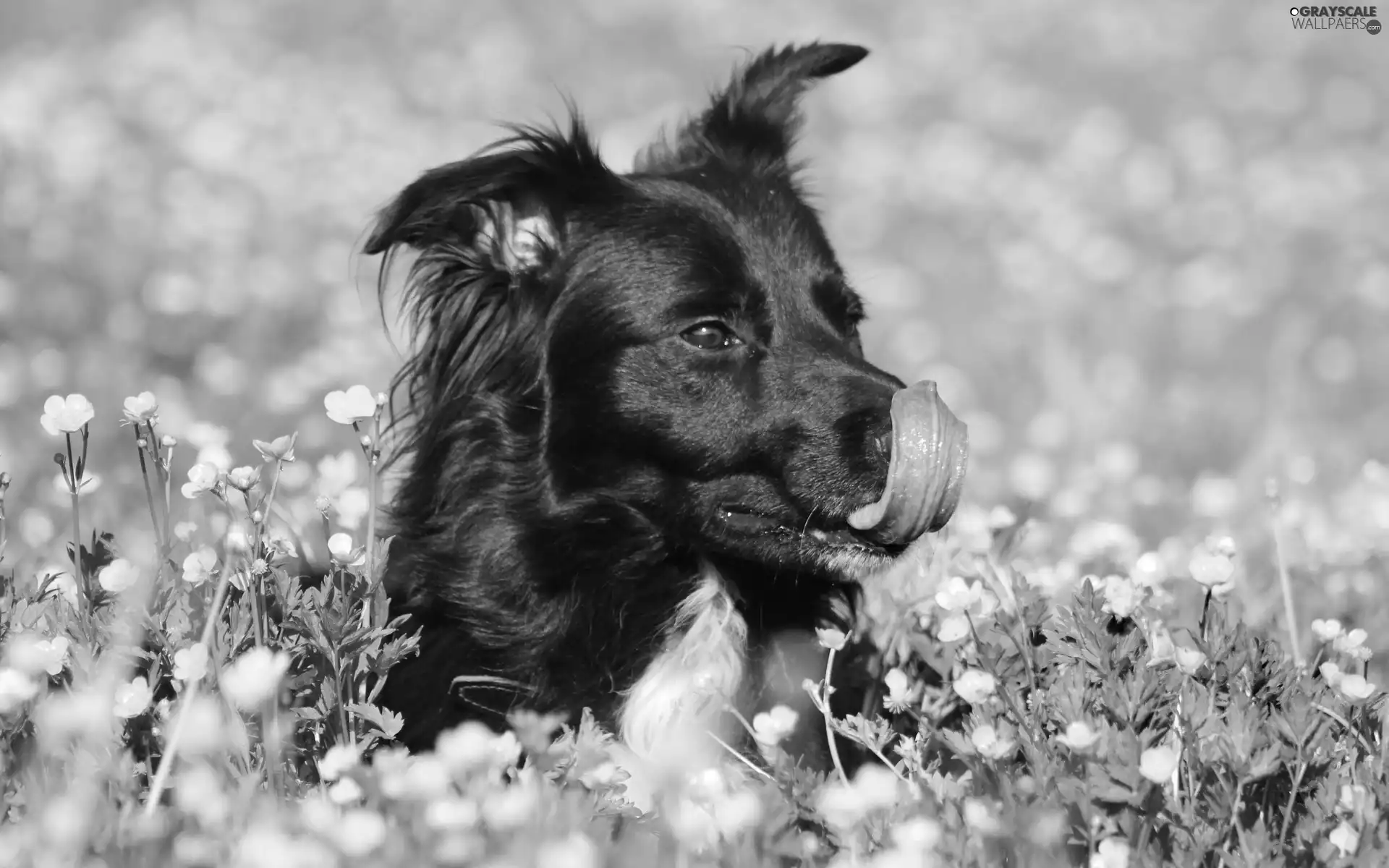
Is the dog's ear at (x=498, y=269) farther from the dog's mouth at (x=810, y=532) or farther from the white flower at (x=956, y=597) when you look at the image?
the white flower at (x=956, y=597)

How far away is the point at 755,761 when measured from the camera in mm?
3334

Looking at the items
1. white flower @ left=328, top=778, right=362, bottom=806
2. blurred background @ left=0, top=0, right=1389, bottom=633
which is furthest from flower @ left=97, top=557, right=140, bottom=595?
white flower @ left=328, top=778, right=362, bottom=806

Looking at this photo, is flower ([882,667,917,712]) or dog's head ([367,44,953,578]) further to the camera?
dog's head ([367,44,953,578])

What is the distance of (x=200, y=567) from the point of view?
3.12 m

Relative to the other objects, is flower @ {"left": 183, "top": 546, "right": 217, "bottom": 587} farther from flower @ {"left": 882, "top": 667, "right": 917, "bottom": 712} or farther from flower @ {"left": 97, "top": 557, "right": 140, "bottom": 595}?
flower @ {"left": 882, "top": 667, "right": 917, "bottom": 712}

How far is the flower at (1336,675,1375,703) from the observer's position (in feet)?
8.93

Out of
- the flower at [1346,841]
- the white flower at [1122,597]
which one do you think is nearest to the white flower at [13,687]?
the white flower at [1122,597]

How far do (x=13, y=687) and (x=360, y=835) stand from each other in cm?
87

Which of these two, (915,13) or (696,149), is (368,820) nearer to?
(696,149)

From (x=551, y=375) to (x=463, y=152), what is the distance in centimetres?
711

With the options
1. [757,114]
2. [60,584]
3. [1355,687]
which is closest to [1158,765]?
[1355,687]

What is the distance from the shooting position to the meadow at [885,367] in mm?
2457

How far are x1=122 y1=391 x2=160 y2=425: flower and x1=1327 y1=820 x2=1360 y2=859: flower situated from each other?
2268mm

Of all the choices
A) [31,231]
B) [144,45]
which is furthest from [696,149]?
[144,45]
